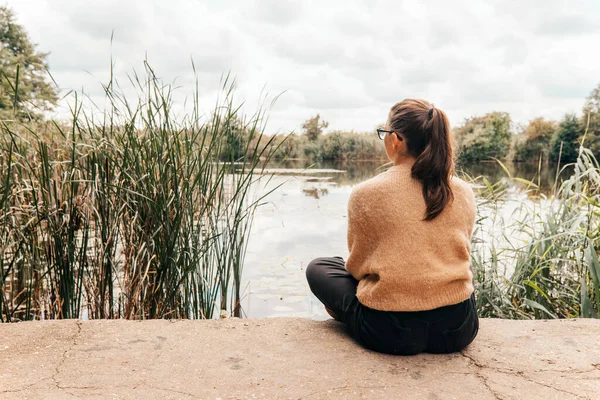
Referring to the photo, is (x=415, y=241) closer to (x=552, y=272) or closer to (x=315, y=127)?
(x=552, y=272)

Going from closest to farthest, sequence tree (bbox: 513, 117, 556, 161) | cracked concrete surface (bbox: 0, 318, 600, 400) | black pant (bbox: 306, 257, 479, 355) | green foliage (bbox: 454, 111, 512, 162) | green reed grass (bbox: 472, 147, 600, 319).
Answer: cracked concrete surface (bbox: 0, 318, 600, 400)
black pant (bbox: 306, 257, 479, 355)
green reed grass (bbox: 472, 147, 600, 319)
green foliage (bbox: 454, 111, 512, 162)
tree (bbox: 513, 117, 556, 161)

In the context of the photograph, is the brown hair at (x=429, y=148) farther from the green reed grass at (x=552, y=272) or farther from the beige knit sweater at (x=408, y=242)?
the green reed grass at (x=552, y=272)

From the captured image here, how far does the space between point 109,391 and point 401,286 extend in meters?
1.03

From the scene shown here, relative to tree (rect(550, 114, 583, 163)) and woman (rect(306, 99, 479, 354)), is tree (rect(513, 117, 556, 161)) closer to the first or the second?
tree (rect(550, 114, 583, 163))

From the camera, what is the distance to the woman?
5.50 ft

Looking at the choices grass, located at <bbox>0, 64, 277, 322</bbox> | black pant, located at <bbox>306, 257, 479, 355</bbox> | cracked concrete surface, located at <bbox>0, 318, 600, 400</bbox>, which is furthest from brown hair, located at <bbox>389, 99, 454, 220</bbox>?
grass, located at <bbox>0, 64, 277, 322</bbox>

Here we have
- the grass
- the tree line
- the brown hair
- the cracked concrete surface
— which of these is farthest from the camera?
the tree line

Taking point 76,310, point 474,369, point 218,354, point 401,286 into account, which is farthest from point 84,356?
point 474,369

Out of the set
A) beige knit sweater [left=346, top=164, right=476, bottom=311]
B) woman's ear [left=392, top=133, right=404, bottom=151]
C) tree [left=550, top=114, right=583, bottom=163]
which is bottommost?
beige knit sweater [left=346, top=164, right=476, bottom=311]

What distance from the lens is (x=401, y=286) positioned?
1703mm

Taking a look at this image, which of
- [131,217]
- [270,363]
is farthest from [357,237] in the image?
[131,217]

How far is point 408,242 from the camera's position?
1.69 m

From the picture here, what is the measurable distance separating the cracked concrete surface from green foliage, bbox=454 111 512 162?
64.6 feet

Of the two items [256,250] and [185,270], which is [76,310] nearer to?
[185,270]
